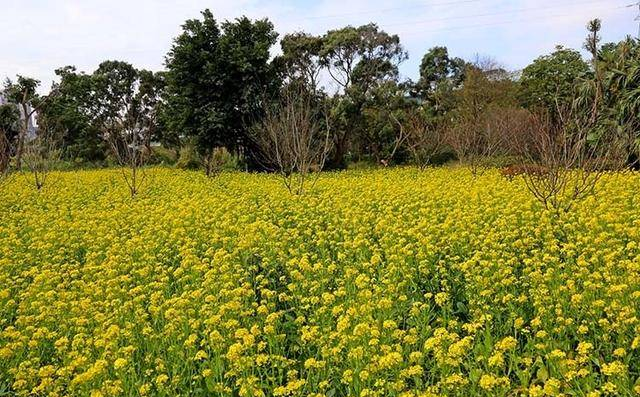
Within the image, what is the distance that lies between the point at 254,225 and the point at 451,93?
32.1 m

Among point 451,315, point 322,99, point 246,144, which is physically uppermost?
point 322,99

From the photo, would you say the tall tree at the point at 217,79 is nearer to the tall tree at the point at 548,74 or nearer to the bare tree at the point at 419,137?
the bare tree at the point at 419,137

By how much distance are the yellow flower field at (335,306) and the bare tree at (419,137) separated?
15180 mm

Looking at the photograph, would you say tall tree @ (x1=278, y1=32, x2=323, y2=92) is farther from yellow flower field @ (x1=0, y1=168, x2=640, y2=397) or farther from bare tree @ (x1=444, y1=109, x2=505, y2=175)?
yellow flower field @ (x1=0, y1=168, x2=640, y2=397)

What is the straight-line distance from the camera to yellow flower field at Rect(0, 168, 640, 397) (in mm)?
4117

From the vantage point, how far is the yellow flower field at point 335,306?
4.12 meters

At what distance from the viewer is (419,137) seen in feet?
91.1

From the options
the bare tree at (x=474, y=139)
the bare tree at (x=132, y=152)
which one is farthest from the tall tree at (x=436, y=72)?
the bare tree at (x=132, y=152)

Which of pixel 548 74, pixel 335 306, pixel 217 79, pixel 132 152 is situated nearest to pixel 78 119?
pixel 217 79

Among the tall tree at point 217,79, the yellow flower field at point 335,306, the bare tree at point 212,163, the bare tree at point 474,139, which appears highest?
the tall tree at point 217,79

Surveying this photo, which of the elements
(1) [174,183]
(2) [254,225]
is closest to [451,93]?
(1) [174,183]

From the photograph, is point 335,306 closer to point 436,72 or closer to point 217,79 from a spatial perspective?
point 217,79

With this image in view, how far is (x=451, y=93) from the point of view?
128ft

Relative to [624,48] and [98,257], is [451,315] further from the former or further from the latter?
[624,48]
